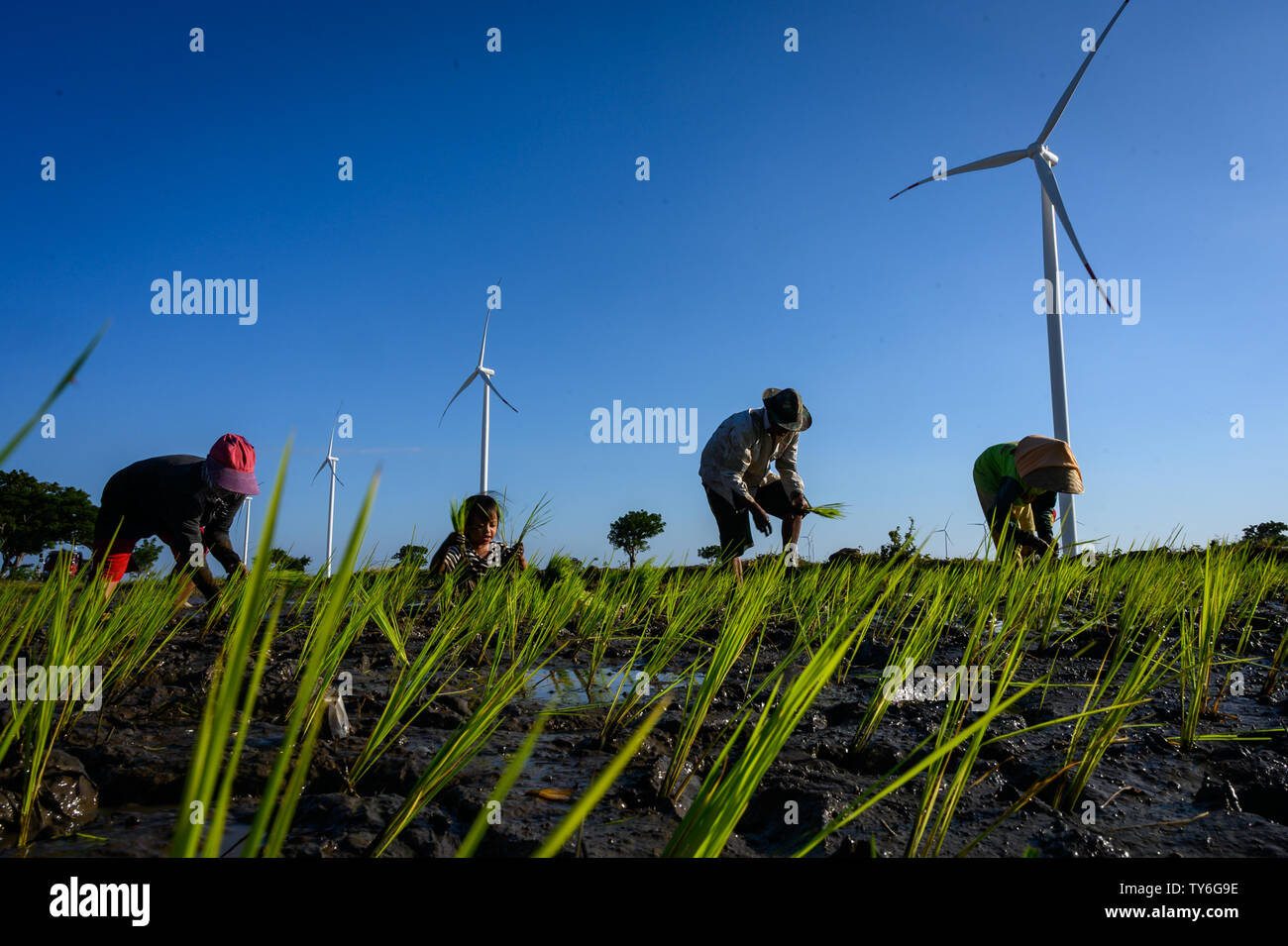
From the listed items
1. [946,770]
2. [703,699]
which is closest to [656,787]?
[703,699]

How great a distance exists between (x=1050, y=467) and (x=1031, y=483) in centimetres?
19

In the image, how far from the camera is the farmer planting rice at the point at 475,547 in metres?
4.17

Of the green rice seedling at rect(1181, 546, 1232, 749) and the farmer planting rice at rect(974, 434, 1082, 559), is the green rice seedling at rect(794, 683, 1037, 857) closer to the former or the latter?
the green rice seedling at rect(1181, 546, 1232, 749)

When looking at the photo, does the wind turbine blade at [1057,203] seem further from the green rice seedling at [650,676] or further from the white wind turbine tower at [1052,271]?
the green rice seedling at [650,676]

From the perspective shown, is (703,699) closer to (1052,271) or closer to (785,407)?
(785,407)

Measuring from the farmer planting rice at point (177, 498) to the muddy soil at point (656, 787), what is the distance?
266 centimetres

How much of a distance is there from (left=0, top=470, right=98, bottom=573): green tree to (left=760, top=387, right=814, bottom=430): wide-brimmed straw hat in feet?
85.2

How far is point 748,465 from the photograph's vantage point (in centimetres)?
558

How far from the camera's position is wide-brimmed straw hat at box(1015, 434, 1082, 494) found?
5.27 m
